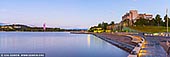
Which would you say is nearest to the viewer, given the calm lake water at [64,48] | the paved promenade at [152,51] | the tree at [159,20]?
the paved promenade at [152,51]

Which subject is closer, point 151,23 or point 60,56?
point 60,56

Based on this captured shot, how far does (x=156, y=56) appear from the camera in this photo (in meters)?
17.1

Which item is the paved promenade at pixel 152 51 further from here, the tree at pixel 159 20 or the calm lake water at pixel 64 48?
the tree at pixel 159 20

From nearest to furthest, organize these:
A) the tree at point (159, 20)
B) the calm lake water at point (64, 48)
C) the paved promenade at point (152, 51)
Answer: the paved promenade at point (152, 51)
the calm lake water at point (64, 48)
the tree at point (159, 20)

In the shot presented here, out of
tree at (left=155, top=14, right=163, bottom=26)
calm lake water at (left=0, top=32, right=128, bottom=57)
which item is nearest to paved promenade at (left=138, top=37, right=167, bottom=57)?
calm lake water at (left=0, top=32, right=128, bottom=57)

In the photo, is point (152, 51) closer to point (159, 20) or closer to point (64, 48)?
point (64, 48)

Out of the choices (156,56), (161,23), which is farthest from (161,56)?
(161,23)

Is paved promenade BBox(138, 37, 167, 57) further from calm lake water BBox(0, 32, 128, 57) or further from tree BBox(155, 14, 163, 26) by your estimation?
tree BBox(155, 14, 163, 26)

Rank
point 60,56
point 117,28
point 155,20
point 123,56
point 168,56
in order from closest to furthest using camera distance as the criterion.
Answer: point 168,56
point 60,56
point 123,56
point 155,20
point 117,28

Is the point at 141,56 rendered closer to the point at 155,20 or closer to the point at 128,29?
the point at 128,29

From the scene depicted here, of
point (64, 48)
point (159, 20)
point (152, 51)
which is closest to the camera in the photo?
point (152, 51)

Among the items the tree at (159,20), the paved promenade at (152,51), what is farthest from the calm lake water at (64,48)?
the tree at (159,20)

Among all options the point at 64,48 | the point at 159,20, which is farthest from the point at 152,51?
the point at 159,20

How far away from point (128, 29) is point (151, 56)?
14234 centimetres
